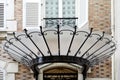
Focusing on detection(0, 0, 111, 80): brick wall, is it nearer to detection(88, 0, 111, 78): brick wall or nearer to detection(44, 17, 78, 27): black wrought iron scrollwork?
detection(88, 0, 111, 78): brick wall

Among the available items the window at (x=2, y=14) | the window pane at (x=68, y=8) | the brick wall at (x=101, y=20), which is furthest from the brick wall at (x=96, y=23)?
the window pane at (x=68, y=8)

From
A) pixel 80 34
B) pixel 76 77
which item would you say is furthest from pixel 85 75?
pixel 80 34

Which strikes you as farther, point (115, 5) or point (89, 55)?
point (115, 5)

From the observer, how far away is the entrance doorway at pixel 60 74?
9.08 meters

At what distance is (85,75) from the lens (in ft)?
28.2

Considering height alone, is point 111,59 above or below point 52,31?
below

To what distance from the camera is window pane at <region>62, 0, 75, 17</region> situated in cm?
929

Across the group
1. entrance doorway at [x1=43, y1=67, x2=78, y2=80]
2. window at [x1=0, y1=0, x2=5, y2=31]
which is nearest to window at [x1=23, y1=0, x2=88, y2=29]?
window at [x1=0, y1=0, x2=5, y2=31]

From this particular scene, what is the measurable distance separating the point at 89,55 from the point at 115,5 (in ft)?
4.92

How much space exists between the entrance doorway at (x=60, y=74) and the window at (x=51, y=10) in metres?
1.00

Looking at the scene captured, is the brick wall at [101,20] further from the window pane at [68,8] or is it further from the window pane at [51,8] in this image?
the window pane at [51,8]

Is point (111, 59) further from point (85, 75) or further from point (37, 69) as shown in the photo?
point (37, 69)

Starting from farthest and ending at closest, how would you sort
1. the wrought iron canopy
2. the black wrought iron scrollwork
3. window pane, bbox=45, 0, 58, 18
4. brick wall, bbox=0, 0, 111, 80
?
window pane, bbox=45, 0, 58, 18 → the black wrought iron scrollwork → brick wall, bbox=0, 0, 111, 80 → the wrought iron canopy

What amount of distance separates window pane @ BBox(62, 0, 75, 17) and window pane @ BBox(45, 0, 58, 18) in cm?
18
